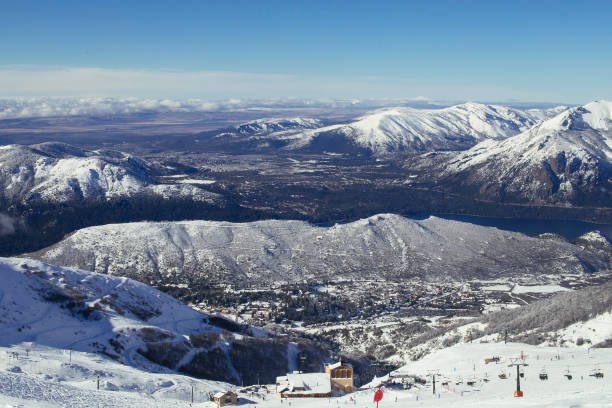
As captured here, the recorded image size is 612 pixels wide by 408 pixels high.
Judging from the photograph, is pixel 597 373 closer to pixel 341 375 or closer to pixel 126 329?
pixel 341 375

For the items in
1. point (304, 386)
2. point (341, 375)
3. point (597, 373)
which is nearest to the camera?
point (597, 373)

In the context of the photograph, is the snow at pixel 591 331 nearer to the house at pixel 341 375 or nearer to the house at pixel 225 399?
the house at pixel 341 375

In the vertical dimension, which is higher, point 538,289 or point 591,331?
point 591,331

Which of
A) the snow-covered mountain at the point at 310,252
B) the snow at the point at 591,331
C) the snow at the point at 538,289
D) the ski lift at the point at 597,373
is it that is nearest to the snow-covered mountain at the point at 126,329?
the snow at the point at 591,331

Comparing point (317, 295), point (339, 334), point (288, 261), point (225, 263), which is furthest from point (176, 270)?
point (339, 334)

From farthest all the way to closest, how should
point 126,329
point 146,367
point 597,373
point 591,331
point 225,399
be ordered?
point 126,329 → point 591,331 → point 146,367 → point 225,399 → point 597,373

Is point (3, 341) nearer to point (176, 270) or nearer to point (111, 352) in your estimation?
point (111, 352)

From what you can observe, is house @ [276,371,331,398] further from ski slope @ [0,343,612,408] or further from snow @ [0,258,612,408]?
ski slope @ [0,343,612,408]

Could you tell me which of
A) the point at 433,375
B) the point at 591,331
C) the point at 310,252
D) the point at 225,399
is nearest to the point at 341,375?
the point at 433,375
